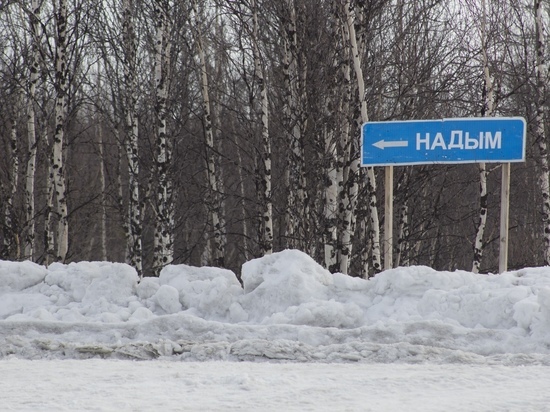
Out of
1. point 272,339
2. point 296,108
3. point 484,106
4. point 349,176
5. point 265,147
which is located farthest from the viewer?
point 484,106

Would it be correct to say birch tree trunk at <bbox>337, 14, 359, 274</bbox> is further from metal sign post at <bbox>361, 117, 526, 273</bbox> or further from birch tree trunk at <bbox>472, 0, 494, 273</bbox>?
birch tree trunk at <bbox>472, 0, 494, 273</bbox>

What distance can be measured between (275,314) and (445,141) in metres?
2.84

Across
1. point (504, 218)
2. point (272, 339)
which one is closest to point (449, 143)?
point (504, 218)

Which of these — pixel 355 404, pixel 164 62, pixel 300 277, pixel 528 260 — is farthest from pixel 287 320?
pixel 528 260

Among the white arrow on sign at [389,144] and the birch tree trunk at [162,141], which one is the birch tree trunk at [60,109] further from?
the white arrow on sign at [389,144]

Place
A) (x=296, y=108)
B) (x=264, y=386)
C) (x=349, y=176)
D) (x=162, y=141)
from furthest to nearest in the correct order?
(x=162, y=141) → (x=296, y=108) → (x=349, y=176) → (x=264, y=386)

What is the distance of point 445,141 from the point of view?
7543 millimetres

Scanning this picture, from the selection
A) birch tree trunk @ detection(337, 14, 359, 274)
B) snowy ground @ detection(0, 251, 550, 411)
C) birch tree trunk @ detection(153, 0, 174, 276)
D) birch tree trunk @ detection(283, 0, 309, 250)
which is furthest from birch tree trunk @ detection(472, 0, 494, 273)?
snowy ground @ detection(0, 251, 550, 411)

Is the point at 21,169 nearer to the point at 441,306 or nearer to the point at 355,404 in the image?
the point at 441,306

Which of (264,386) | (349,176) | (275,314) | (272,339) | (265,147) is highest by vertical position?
(265,147)

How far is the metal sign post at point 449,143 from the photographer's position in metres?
7.47

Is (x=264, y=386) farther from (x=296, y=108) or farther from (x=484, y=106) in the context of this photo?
(x=484, y=106)

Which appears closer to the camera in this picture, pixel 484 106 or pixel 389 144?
pixel 389 144

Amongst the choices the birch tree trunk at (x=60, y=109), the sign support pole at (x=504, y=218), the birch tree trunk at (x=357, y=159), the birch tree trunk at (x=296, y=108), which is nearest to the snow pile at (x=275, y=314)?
the sign support pole at (x=504, y=218)
